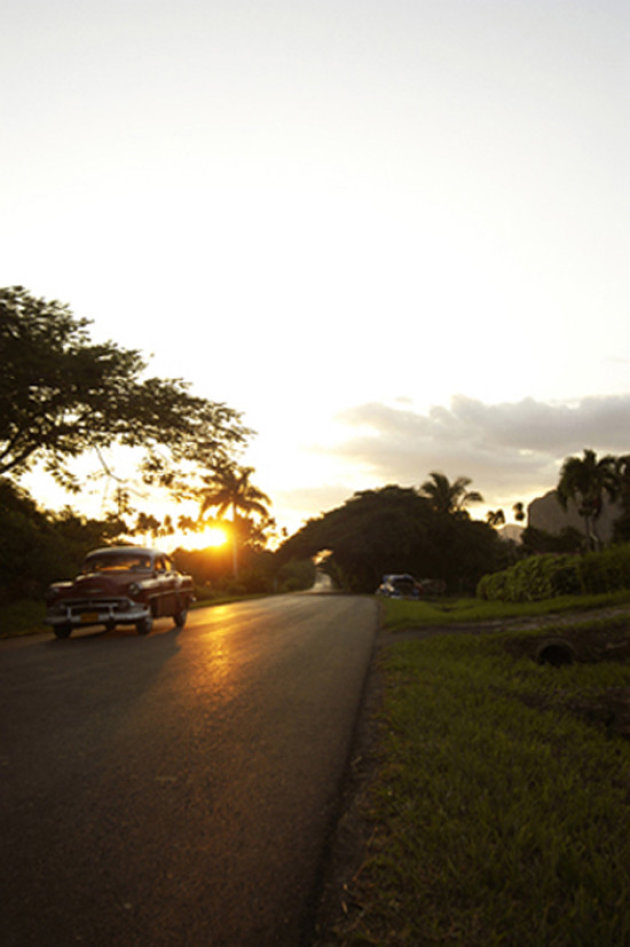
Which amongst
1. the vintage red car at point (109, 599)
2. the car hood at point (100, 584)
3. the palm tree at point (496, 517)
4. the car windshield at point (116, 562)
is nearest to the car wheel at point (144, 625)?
the vintage red car at point (109, 599)

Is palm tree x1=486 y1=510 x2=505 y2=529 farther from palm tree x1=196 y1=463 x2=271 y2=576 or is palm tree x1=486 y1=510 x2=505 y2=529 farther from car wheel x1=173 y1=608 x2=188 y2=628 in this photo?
car wheel x1=173 y1=608 x2=188 y2=628

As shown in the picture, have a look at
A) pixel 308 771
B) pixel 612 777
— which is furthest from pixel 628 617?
pixel 308 771

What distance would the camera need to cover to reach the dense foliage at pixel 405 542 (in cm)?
5634

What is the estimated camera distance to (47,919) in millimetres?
Result: 2400

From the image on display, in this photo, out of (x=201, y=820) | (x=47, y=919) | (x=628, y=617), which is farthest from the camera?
(x=628, y=617)

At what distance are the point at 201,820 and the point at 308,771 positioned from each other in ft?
3.51

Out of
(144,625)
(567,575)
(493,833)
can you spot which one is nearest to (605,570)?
(567,575)

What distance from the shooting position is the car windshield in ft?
46.6

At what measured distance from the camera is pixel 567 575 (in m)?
17.3

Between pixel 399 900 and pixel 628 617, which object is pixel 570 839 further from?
pixel 628 617

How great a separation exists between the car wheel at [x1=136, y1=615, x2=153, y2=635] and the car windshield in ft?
4.27

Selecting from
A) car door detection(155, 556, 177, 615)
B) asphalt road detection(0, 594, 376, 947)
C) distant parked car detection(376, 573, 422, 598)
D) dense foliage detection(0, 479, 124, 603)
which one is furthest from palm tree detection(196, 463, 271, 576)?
asphalt road detection(0, 594, 376, 947)

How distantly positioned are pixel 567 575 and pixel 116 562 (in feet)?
39.1

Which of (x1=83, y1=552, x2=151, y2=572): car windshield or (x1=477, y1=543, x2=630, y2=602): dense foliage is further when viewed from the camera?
(x1=477, y1=543, x2=630, y2=602): dense foliage
